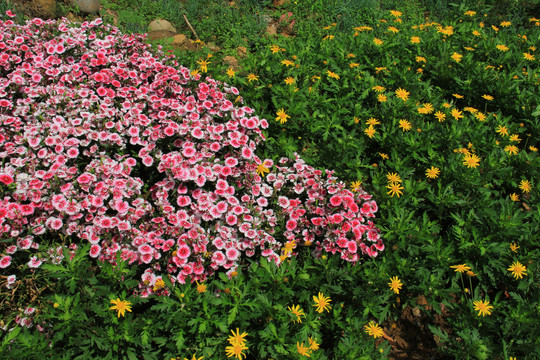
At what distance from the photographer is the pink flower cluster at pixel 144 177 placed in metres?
2.40

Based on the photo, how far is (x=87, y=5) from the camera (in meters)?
5.00

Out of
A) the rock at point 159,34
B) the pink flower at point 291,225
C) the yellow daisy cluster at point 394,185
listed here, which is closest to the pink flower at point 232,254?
the pink flower at point 291,225

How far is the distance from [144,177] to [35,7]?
3290 millimetres

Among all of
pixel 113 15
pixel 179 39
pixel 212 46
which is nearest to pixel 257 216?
pixel 212 46

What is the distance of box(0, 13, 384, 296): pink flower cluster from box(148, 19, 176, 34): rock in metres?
2.18

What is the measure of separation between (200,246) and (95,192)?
2.70 ft

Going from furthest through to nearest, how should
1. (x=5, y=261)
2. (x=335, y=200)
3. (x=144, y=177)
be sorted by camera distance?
(x=144, y=177), (x=335, y=200), (x=5, y=261)

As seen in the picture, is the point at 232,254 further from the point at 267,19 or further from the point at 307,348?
the point at 267,19

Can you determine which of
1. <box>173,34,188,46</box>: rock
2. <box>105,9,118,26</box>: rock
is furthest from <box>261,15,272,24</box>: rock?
<box>105,9,118,26</box>: rock

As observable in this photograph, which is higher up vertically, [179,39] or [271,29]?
[271,29]

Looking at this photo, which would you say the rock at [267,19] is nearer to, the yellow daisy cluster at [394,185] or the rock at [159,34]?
the rock at [159,34]

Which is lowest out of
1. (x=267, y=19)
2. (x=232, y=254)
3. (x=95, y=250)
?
(x=95, y=250)

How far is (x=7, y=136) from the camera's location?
2803mm

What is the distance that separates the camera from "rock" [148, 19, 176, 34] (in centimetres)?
537
